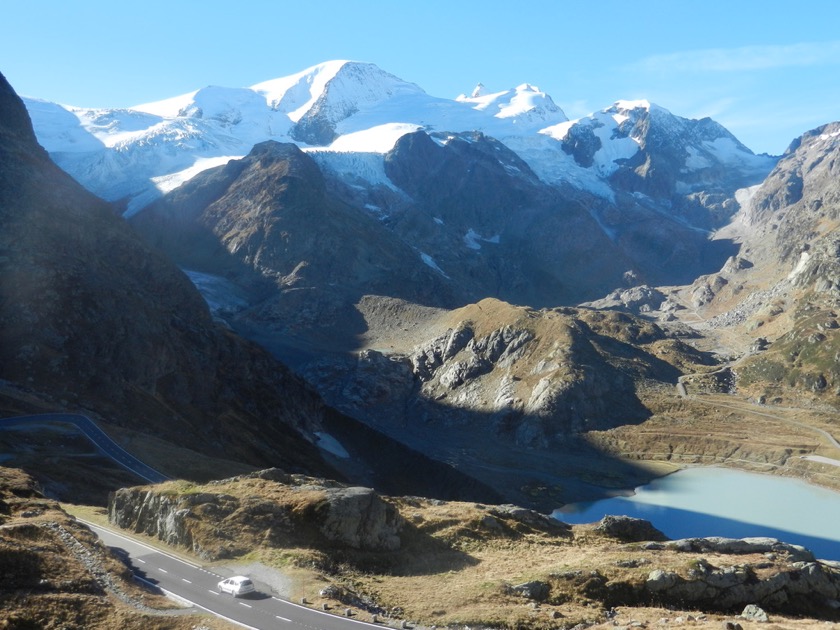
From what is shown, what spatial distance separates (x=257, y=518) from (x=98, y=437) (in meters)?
39.5

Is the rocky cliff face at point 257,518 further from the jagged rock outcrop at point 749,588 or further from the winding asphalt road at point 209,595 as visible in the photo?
the jagged rock outcrop at point 749,588

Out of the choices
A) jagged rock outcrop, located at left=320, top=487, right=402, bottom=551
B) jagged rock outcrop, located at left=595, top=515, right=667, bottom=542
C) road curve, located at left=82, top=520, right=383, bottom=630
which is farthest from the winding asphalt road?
jagged rock outcrop, located at left=595, top=515, right=667, bottom=542

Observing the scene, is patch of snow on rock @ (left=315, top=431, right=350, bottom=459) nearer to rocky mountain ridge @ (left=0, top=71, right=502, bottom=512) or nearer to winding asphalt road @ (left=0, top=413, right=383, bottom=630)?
rocky mountain ridge @ (left=0, top=71, right=502, bottom=512)

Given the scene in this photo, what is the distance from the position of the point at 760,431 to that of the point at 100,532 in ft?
466

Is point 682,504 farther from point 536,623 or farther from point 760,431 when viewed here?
point 536,623

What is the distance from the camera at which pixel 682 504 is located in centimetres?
12188

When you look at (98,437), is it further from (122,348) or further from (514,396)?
(514,396)

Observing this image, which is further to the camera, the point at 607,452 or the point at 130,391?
the point at 607,452

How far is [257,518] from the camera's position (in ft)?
118

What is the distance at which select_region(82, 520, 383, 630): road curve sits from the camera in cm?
2650

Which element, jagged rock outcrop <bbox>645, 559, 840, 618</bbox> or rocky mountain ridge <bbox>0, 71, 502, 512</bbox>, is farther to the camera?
rocky mountain ridge <bbox>0, 71, 502, 512</bbox>

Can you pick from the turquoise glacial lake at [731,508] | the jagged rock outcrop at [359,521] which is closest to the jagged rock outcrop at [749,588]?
the jagged rock outcrop at [359,521]

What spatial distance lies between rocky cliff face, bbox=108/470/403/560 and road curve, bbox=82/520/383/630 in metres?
1.63

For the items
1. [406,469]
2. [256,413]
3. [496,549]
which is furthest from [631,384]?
[496,549]
